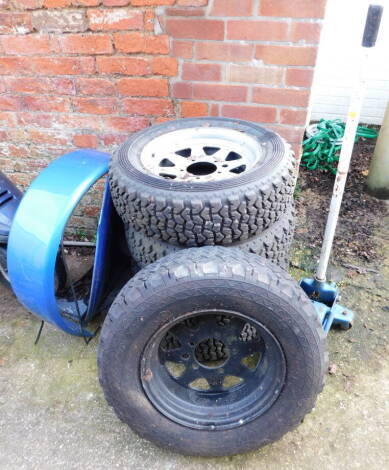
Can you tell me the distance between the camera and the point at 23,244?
191 cm

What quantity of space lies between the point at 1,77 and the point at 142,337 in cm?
208

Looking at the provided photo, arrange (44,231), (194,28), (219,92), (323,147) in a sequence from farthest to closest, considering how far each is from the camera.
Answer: (323,147) → (219,92) → (194,28) → (44,231)

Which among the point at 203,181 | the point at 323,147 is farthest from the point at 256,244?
the point at 323,147

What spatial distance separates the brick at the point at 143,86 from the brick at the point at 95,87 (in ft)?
0.22

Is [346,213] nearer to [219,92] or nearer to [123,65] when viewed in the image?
[219,92]

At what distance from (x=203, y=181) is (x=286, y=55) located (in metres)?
1.02

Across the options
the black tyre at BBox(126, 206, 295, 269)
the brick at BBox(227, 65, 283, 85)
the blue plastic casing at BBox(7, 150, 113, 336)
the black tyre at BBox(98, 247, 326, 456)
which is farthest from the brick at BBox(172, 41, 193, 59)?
the black tyre at BBox(98, 247, 326, 456)

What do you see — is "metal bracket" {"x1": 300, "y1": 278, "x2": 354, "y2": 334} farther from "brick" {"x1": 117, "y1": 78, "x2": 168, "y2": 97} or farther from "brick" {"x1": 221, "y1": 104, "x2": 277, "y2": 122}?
"brick" {"x1": 117, "y1": 78, "x2": 168, "y2": 97}

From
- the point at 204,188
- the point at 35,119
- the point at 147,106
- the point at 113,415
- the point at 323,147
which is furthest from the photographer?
the point at 323,147

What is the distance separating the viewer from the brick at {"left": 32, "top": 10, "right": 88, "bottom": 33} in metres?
2.32

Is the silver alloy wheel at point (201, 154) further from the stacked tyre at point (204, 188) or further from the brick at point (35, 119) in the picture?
the brick at point (35, 119)

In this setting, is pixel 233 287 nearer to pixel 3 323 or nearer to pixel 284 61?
pixel 284 61

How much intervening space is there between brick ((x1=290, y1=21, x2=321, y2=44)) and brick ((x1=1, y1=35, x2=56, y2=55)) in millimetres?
1440

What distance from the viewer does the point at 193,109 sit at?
100 inches
